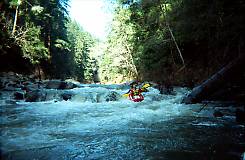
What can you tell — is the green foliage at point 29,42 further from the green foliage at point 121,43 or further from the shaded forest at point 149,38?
the green foliage at point 121,43

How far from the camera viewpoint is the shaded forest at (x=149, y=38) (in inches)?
381

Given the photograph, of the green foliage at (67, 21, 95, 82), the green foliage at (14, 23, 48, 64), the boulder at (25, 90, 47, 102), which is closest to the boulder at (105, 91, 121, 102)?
the boulder at (25, 90, 47, 102)

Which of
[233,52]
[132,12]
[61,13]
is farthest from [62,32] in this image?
[233,52]

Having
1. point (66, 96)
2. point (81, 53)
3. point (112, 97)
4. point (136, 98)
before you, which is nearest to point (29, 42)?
point (66, 96)

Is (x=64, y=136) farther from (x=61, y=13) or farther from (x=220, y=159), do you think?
(x=61, y=13)

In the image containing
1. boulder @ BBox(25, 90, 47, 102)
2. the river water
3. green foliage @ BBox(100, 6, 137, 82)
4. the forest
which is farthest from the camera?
green foliage @ BBox(100, 6, 137, 82)

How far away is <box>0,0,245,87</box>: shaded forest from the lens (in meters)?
9.67

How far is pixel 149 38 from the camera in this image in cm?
1920

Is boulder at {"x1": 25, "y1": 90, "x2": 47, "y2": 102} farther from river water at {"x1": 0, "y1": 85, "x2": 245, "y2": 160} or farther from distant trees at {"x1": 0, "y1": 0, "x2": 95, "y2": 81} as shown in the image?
distant trees at {"x1": 0, "y1": 0, "x2": 95, "y2": 81}

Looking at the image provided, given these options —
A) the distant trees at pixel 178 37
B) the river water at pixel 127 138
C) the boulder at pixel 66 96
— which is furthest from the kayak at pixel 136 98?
the river water at pixel 127 138

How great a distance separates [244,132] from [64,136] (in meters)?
3.82

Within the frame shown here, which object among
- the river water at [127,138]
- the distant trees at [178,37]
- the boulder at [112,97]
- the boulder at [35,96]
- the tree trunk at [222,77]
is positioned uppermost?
the distant trees at [178,37]

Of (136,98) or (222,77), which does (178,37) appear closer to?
(136,98)

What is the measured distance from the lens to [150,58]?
19.3 meters
